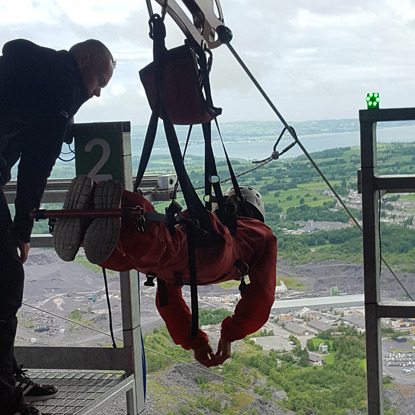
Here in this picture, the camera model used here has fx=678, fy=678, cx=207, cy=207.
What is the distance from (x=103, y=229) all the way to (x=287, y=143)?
4.35 ft

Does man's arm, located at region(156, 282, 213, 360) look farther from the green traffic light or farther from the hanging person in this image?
the green traffic light

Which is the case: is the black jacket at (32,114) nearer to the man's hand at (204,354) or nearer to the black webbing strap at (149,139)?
the black webbing strap at (149,139)

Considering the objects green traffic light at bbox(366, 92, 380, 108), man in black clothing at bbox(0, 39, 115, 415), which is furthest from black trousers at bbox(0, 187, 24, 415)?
green traffic light at bbox(366, 92, 380, 108)

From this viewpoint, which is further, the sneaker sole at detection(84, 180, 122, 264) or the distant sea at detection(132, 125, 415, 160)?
the distant sea at detection(132, 125, 415, 160)

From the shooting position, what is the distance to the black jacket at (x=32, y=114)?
1.85 m

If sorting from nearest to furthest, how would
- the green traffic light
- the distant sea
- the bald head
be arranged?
the bald head
the green traffic light
the distant sea

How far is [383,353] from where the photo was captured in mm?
2285

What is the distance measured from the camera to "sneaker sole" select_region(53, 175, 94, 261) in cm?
160

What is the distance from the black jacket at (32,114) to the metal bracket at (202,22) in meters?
0.36

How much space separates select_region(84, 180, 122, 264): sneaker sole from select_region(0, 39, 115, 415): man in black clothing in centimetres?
32

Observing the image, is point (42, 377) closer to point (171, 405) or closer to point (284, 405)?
point (171, 405)

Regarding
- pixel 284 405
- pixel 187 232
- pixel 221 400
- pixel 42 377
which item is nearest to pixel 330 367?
pixel 284 405

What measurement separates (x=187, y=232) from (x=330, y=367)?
32.2ft

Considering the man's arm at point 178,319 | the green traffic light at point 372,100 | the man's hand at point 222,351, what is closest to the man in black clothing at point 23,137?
the man's arm at point 178,319
